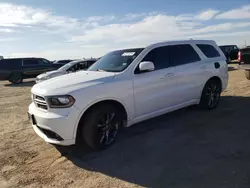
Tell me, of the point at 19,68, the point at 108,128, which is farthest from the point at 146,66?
the point at 19,68

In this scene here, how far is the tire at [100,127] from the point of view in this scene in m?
4.46

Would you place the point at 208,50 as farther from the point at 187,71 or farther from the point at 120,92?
the point at 120,92

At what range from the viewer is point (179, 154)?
4422 millimetres

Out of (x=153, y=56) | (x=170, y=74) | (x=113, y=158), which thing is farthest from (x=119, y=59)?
(x=113, y=158)

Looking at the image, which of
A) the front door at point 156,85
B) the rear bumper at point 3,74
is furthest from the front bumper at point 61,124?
the rear bumper at point 3,74

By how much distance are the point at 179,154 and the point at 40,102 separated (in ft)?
7.99

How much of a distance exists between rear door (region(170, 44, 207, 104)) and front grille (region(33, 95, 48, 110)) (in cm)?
283

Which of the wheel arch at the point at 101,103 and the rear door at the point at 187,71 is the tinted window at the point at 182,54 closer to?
the rear door at the point at 187,71

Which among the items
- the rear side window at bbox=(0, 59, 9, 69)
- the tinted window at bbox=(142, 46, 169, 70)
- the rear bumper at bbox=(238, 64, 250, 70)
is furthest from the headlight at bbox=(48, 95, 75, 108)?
the rear side window at bbox=(0, 59, 9, 69)

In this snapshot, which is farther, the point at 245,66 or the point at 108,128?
the point at 245,66

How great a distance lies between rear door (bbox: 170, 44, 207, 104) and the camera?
604cm

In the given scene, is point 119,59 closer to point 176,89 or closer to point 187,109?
point 176,89

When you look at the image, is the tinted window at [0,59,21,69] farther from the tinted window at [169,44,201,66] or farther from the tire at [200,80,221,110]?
the tire at [200,80,221,110]

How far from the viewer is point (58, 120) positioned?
4.22 metres
